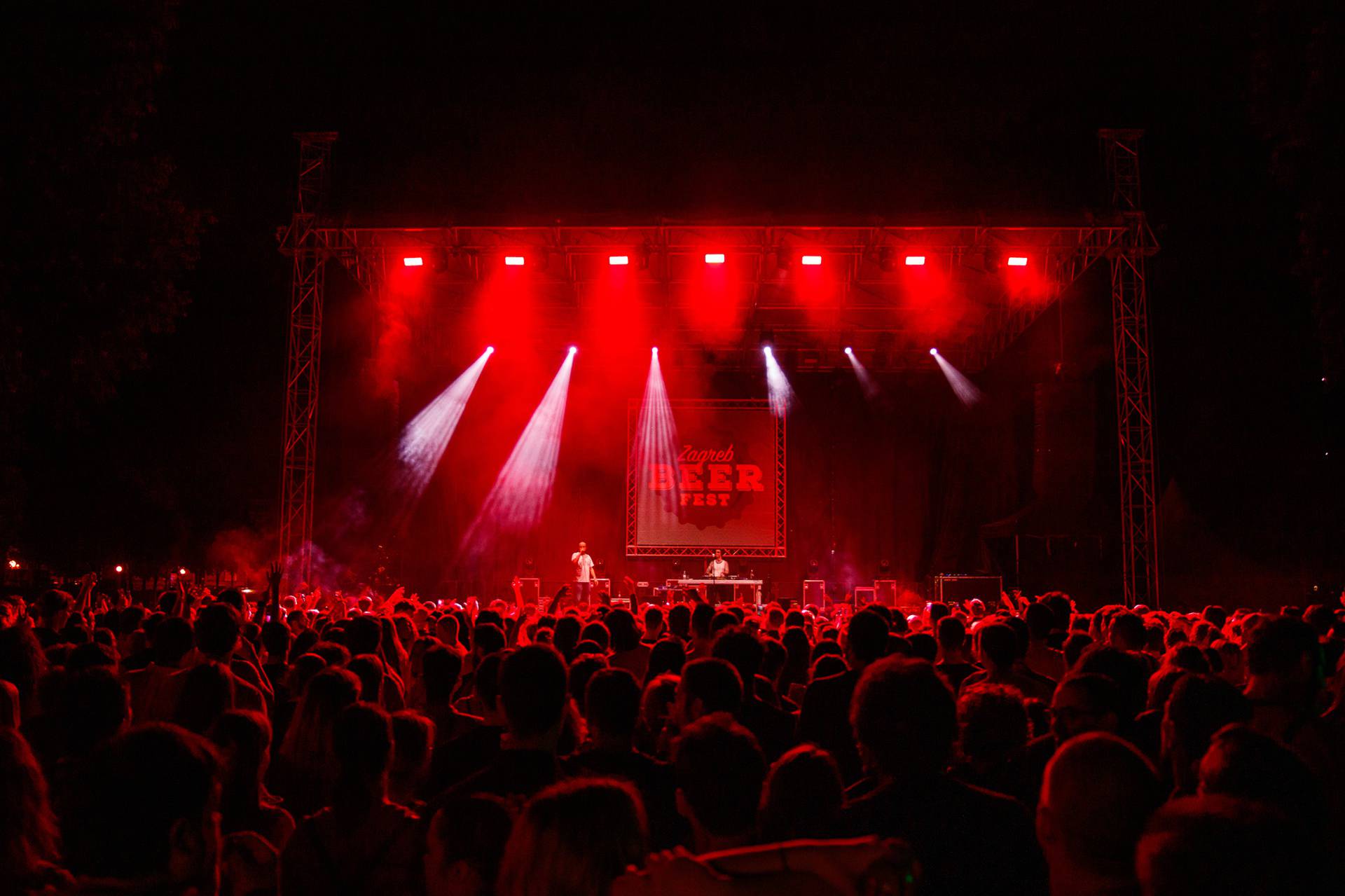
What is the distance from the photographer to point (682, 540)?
22844 millimetres

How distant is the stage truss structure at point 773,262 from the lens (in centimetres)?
1571

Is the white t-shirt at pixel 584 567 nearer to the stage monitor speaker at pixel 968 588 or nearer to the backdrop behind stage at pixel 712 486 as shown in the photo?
the backdrop behind stage at pixel 712 486

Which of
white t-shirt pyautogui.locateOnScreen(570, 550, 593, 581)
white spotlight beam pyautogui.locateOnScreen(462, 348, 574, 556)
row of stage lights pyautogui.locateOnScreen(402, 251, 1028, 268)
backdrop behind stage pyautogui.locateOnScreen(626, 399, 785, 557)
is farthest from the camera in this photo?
white spotlight beam pyautogui.locateOnScreen(462, 348, 574, 556)

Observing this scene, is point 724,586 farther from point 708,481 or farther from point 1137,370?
point 1137,370

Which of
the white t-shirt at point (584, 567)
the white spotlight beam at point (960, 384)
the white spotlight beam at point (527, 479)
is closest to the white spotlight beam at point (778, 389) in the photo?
the white spotlight beam at point (960, 384)

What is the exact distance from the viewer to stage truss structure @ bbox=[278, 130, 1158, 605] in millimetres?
15711

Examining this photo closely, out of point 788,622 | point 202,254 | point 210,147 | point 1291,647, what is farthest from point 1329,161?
point 202,254

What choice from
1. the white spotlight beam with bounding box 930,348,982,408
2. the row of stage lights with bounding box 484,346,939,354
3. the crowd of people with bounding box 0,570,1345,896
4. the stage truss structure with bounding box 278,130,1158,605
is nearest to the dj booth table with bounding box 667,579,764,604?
the row of stage lights with bounding box 484,346,939,354

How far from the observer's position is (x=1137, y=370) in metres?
15.9

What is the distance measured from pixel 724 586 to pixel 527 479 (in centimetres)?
582

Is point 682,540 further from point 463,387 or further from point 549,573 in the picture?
point 463,387

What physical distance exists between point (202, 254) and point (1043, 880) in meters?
21.4

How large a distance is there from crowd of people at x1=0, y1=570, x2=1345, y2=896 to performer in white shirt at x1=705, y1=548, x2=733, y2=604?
14546mm

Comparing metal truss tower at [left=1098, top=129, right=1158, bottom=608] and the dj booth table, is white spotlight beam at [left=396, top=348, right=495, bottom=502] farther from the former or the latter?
metal truss tower at [left=1098, top=129, right=1158, bottom=608]
